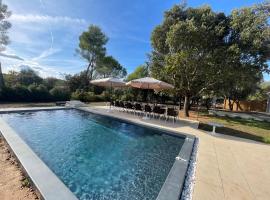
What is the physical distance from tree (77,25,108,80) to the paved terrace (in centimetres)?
2304

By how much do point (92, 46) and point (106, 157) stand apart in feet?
82.8

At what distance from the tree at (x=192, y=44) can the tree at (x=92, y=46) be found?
1487cm

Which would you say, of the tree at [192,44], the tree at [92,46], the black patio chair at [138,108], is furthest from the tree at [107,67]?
the black patio chair at [138,108]

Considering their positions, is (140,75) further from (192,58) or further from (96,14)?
(192,58)

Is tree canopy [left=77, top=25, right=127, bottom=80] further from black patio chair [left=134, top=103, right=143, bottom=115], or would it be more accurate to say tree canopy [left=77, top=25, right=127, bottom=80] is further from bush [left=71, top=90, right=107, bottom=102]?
black patio chair [left=134, top=103, right=143, bottom=115]

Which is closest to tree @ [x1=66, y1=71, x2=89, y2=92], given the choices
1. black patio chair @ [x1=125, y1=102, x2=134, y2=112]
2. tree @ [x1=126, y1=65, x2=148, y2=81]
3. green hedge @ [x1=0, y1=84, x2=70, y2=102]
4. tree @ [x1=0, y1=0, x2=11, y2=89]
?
green hedge @ [x1=0, y1=84, x2=70, y2=102]

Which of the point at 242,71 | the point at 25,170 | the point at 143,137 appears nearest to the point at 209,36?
the point at 242,71

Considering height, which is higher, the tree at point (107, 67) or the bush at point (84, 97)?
the tree at point (107, 67)

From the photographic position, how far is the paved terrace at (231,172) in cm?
338

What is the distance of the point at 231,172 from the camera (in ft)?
14.3

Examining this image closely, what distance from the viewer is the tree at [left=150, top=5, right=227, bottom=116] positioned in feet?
35.9

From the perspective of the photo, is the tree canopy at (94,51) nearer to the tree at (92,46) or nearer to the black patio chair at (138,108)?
the tree at (92,46)

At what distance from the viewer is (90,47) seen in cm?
2739

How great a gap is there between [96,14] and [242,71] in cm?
1453
